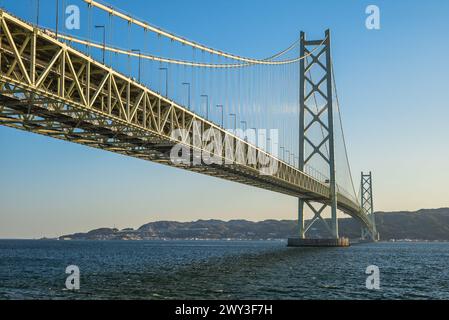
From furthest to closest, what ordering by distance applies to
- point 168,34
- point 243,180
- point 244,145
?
point 243,180 → point 244,145 → point 168,34

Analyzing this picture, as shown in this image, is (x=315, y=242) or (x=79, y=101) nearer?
(x=79, y=101)

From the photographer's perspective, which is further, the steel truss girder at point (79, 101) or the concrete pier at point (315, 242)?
the concrete pier at point (315, 242)

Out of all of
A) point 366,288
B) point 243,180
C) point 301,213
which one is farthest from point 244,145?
point 301,213

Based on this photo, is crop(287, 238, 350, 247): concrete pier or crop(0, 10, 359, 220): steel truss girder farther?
crop(287, 238, 350, 247): concrete pier

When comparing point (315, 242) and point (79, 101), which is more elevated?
point (79, 101)

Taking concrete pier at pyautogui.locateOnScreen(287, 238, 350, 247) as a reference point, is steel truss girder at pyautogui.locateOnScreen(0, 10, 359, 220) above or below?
above

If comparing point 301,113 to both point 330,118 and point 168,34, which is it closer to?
point 330,118

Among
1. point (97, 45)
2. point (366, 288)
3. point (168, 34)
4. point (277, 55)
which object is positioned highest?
point (277, 55)

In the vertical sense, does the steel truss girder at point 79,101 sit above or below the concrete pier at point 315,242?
above
